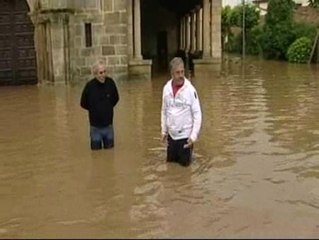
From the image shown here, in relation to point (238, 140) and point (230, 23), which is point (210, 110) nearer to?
point (238, 140)

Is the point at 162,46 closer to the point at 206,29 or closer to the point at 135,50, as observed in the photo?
the point at 206,29

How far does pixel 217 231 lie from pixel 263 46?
39656 mm

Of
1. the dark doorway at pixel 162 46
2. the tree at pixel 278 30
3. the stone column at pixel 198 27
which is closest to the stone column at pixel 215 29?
the stone column at pixel 198 27

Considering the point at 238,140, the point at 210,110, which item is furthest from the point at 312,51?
the point at 238,140

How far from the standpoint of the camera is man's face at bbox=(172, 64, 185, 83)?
28.9ft

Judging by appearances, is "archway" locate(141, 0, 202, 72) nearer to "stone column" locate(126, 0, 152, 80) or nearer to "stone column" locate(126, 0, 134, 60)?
"stone column" locate(126, 0, 152, 80)

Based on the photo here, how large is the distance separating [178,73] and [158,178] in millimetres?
1360

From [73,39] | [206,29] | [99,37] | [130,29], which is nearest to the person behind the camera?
[73,39]

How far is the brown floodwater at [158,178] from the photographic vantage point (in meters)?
6.62

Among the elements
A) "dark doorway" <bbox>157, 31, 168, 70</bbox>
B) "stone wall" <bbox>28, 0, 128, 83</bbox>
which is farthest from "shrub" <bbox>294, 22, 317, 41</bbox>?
"stone wall" <bbox>28, 0, 128, 83</bbox>

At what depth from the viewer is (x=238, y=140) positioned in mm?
11102

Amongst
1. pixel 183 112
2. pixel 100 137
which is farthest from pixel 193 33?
pixel 183 112

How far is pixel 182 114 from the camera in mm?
9039

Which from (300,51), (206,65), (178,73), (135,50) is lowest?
(300,51)
